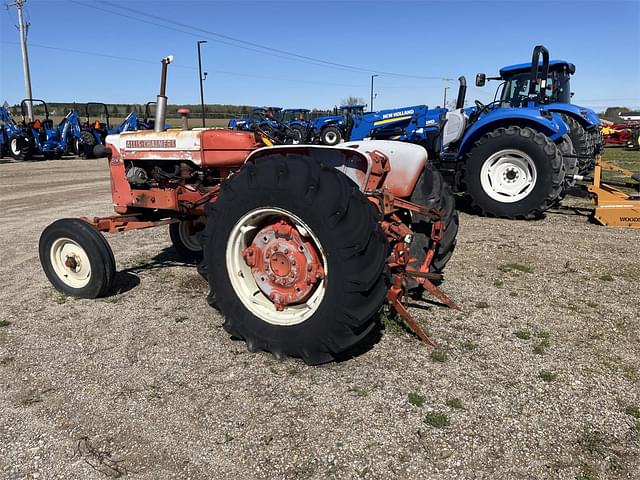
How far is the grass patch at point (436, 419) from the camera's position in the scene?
2322mm

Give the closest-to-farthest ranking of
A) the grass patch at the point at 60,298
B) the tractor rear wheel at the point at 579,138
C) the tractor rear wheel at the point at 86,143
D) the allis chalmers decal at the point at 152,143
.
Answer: the grass patch at the point at 60,298, the allis chalmers decal at the point at 152,143, the tractor rear wheel at the point at 579,138, the tractor rear wheel at the point at 86,143

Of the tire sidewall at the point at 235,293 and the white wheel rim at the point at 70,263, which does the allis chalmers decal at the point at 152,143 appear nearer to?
the white wheel rim at the point at 70,263

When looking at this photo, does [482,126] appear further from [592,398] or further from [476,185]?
[592,398]

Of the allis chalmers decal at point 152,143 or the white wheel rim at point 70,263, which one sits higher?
the allis chalmers decal at point 152,143

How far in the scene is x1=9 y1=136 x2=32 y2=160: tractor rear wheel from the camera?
720 inches

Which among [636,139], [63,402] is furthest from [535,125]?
[636,139]

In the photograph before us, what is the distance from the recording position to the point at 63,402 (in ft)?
8.38

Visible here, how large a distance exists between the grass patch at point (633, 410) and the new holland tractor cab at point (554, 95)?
23.8 ft

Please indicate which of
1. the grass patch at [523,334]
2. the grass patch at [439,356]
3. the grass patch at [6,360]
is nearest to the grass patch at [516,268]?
the grass patch at [523,334]

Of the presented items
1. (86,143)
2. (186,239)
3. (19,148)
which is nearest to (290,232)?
(186,239)

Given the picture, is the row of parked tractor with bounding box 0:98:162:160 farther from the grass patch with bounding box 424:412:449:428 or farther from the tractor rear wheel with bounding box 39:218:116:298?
the grass patch with bounding box 424:412:449:428

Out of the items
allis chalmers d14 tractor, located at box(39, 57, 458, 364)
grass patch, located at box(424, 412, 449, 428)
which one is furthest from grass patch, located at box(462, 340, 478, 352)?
grass patch, located at box(424, 412, 449, 428)

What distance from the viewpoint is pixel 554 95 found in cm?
965

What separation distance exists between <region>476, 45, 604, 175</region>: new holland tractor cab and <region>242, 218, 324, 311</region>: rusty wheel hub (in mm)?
7257
